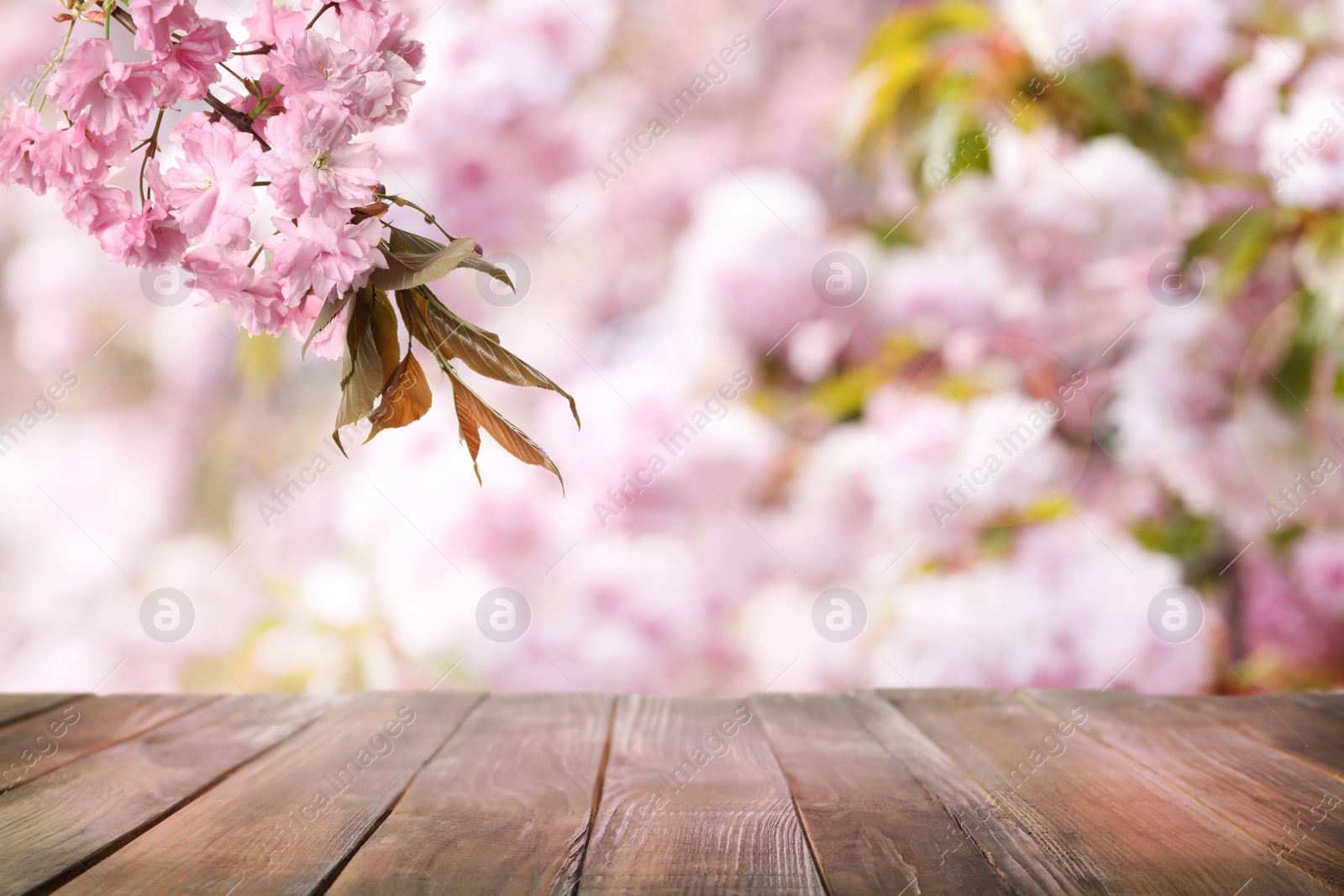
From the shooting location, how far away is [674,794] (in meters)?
0.70

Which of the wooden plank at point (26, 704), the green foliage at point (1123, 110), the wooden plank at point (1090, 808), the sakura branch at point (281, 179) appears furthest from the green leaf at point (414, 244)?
the green foliage at point (1123, 110)

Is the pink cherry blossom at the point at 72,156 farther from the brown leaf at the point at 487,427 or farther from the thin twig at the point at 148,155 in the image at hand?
the brown leaf at the point at 487,427

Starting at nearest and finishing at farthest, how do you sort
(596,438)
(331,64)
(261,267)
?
(331,64) → (261,267) → (596,438)

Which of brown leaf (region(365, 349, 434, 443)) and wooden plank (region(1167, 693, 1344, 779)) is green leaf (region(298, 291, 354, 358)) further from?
wooden plank (region(1167, 693, 1344, 779))

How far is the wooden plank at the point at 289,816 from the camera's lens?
0.55 m

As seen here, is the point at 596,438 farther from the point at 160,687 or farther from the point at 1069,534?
the point at 160,687

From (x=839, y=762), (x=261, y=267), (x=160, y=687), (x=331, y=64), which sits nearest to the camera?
(x=331, y=64)

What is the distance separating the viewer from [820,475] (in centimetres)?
170

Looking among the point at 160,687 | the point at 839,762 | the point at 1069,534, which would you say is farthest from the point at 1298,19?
the point at 160,687

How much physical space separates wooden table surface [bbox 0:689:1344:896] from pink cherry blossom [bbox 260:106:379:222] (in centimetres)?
33

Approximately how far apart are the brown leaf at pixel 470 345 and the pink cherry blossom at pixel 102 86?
151mm

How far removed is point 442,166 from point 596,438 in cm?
45

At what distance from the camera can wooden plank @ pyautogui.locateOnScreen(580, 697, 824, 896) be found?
56 centimetres

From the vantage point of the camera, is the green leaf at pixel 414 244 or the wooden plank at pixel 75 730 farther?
the wooden plank at pixel 75 730
